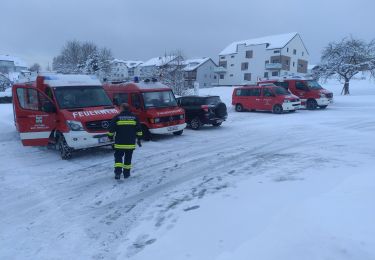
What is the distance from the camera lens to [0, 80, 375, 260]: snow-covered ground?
4.19 m

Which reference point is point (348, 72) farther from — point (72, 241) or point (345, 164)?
point (72, 241)

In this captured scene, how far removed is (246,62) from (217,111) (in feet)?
197

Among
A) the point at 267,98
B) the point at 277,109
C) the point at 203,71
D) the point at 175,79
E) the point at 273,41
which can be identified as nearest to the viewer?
the point at 277,109

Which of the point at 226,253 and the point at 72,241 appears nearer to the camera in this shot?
the point at 226,253

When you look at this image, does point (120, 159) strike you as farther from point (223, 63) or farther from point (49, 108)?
point (223, 63)

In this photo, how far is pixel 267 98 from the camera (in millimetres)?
21375

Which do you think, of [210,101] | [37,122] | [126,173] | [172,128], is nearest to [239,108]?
[210,101]

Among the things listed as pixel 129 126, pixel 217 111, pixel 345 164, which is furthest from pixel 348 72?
pixel 129 126

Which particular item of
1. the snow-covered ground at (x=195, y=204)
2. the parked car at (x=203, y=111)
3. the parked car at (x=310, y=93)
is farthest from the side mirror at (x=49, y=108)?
the parked car at (x=310, y=93)

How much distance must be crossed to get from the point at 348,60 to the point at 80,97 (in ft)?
110

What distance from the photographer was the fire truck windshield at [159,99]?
41.4ft

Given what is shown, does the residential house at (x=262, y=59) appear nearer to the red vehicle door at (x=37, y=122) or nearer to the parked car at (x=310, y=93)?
the parked car at (x=310, y=93)

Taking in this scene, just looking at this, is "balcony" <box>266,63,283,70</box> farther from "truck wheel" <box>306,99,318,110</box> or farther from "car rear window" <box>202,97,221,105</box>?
"car rear window" <box>202,97,221,105</box>

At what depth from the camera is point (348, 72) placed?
35.3m
